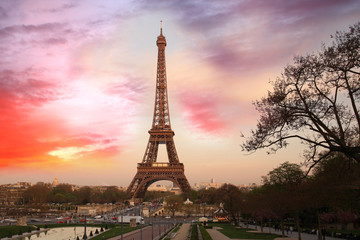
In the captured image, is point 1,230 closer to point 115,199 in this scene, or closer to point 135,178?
point 135,178

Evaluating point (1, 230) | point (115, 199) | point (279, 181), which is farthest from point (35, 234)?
point (115, 199)

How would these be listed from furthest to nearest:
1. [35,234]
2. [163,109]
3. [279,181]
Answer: [163,109], [279,181], [35,234]

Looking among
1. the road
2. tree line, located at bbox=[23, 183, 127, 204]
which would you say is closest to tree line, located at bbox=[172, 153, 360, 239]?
the road

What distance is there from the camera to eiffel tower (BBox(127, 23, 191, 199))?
96.1 metres

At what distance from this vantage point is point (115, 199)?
154375 millimetres

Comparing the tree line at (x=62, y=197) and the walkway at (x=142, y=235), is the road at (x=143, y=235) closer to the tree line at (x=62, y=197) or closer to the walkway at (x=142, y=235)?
the walkway at (x=142, y=235)

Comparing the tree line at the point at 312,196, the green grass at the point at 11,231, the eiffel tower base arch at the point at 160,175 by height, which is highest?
the eiffel tower base arch at the point at 160,175

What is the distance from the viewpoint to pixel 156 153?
4006 inches

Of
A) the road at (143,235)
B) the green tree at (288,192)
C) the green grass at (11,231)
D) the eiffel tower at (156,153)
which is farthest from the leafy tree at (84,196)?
the road at (143,235)

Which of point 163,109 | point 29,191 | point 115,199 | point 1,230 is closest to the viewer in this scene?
point 1,230

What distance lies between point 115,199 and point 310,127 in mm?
148059

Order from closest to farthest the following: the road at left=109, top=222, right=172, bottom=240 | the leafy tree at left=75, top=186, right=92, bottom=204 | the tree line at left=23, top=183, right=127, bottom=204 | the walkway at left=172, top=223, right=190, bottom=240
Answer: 1. the walkway at left=172, top=223, right=190, bottom=240
2. the road at left=109, top=222, right=172, bottom=240
3. the tree line at left=23, top=183, right=127, bottom=204
4. the leafy tree at left=75, top=186, right=92, bottom=204

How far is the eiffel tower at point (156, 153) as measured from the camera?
315 feet

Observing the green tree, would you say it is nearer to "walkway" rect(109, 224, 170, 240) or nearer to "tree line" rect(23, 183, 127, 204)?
"walkway" rect(109, 224, 170, 240)
